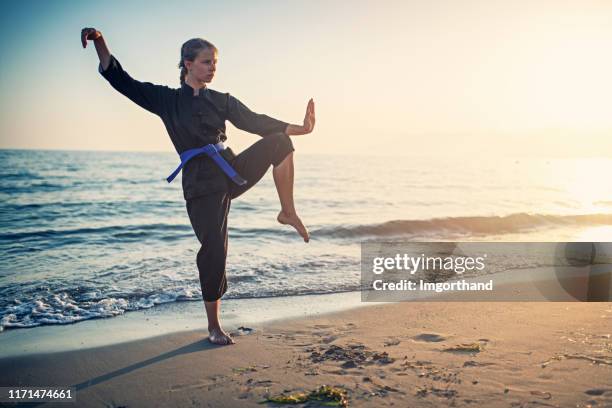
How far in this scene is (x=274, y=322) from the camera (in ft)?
16.4

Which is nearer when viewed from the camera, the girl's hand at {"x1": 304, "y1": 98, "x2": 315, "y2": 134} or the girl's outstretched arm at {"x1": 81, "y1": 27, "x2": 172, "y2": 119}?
the girl's outstretched arm at {"x1": 81, "y1": 27, "x2": 172, "y2": 119}

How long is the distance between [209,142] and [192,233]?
31.2 feet

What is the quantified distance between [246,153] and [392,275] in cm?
425

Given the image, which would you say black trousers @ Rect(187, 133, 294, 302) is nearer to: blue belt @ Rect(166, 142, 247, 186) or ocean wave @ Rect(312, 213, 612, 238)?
blue belt @ Rect(166, 142, 247, 186)

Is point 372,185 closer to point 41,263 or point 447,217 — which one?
point 447,217

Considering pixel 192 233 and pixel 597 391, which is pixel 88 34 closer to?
pixel 597 391

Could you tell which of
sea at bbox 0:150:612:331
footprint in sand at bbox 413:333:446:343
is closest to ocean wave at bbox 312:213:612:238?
sea at bbox 0:150:612:331

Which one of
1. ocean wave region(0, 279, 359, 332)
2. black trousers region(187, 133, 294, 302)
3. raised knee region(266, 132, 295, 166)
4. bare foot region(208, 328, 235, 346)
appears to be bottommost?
ocean wave region(0, 279, 359, 332)

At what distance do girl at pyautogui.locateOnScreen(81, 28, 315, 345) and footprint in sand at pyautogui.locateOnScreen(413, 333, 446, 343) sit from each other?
1330 millimetres

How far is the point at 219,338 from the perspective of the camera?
13.9 ft

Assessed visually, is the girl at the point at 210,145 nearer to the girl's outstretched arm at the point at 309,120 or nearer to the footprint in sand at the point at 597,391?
the girl's outstretched arm at the point at 309,120

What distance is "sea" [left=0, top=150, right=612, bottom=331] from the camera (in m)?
6.53

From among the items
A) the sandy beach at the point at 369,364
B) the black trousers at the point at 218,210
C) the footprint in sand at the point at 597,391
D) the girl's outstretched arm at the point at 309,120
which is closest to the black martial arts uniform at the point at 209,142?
the black trousers at the point at 218,210

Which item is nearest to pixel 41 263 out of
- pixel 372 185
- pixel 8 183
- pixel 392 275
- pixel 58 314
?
pixel 58 314
